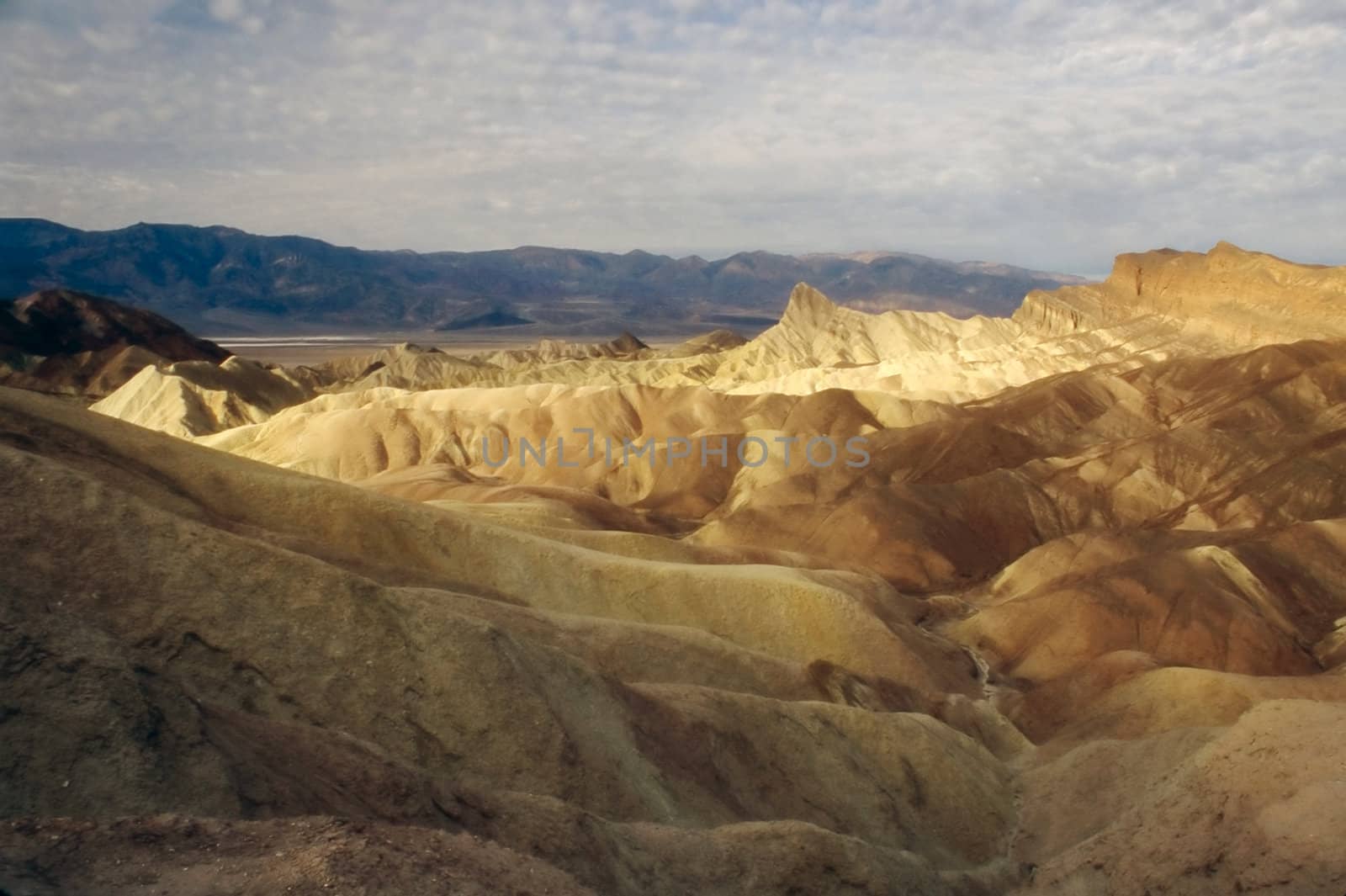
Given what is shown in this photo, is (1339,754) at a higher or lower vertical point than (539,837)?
lower

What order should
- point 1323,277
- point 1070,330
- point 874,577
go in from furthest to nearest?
point 1070,330 < point 1323,277 < point 874,577

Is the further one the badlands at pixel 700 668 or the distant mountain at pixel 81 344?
the distant mountain at pixel 81 344

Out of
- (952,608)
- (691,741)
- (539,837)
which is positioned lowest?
(952,608)

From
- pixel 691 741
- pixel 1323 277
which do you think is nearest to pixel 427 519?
pixel 691 741

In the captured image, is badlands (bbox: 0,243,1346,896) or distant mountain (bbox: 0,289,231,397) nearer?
badlands (bbox: 0,243,1346,896)

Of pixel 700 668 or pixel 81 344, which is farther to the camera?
pixel 81 344

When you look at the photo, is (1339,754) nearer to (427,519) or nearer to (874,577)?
(427,519)

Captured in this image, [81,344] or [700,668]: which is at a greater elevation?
[81,344]

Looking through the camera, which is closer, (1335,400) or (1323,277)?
(1335,400)
